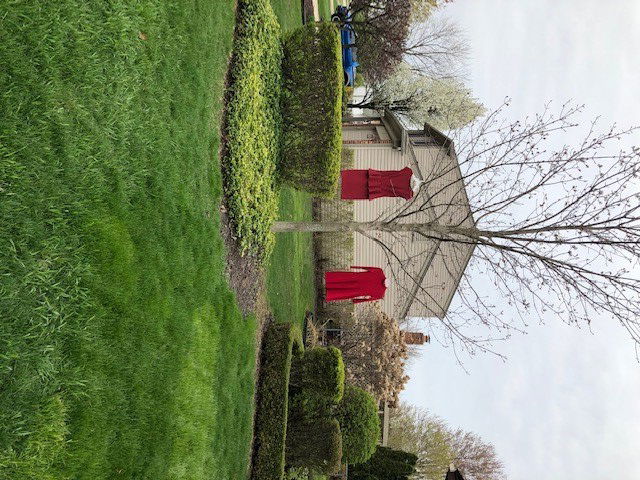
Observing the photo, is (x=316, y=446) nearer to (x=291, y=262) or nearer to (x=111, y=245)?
(x=291, y=262)

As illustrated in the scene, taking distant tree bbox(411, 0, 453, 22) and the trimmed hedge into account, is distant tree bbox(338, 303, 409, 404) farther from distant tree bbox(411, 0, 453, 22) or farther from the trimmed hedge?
distant tree bbox(411, 0, 453, 22)

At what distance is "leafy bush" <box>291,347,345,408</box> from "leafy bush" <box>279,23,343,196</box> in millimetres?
3563

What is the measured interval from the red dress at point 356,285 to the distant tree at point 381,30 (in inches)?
545

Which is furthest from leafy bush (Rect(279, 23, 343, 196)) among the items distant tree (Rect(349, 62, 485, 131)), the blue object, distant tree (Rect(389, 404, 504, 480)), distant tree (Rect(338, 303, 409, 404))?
distant tree (Rect(389, 404, 504, 480))

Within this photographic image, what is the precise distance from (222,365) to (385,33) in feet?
61.0

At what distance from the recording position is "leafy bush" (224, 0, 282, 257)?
8562 millimetres

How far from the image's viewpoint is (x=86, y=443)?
4586 millimetres

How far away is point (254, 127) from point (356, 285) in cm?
487

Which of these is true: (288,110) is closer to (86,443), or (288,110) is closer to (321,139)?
(321,139)

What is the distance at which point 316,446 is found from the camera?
11.0 m

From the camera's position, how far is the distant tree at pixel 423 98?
1196 inches

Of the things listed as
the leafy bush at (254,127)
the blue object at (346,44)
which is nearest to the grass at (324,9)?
the blue object at (346,44)

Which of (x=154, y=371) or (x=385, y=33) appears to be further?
(x=385, y=33)

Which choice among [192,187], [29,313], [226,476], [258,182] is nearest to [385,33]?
[258,182]
